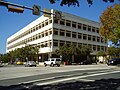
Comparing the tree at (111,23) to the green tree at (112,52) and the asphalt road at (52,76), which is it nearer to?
the asphalt road at (52,76)

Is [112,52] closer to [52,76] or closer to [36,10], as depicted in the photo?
[52,76]

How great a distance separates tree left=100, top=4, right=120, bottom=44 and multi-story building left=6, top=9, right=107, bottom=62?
72.2 ft

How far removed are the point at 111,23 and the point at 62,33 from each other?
31.5 m

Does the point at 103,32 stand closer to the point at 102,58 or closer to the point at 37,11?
the point at 37,11

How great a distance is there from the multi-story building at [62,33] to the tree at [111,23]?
22.0 meters

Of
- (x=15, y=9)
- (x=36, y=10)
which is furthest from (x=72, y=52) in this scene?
(x=15, y=9)

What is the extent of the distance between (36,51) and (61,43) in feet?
28.2

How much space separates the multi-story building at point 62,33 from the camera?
252ft

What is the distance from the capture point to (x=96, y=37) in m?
94.1

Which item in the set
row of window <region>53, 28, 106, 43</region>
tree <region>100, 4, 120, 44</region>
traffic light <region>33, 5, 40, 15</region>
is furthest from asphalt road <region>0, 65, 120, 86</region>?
row of window <region>53, 28, 106, 43</region>

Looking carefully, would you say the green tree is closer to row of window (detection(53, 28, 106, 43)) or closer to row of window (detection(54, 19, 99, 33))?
row of window (detection(53, 28, 106, 43))

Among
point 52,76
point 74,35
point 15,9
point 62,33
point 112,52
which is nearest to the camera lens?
point 15,9

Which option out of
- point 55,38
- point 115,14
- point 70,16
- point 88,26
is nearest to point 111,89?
point 115,14

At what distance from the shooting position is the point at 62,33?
79.3 metres
